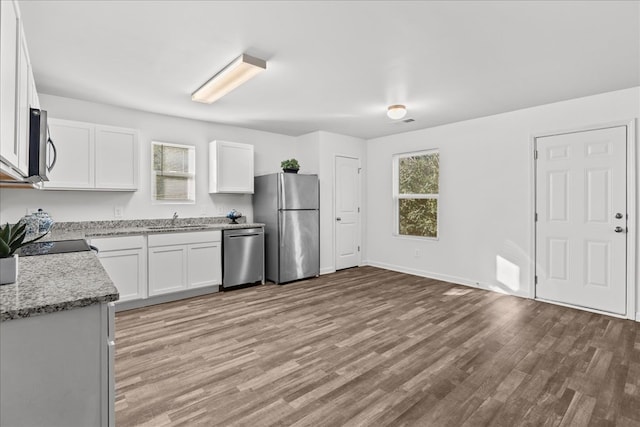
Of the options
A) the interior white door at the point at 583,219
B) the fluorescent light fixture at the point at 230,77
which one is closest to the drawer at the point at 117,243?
→ the fluorescent light fixture at the point at 230,77

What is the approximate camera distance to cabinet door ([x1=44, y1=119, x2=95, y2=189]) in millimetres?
3373

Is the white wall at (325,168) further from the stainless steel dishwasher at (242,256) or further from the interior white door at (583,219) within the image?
the interior white door at (583,219)

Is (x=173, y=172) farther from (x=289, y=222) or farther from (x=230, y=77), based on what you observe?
(x=230, y=77)

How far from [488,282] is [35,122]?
501 centimetres

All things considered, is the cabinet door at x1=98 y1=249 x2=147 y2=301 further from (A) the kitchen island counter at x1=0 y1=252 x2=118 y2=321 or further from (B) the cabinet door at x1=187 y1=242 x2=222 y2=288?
(A) the kitchen island counter at x1=0 y1=252 x2=118 y2=321

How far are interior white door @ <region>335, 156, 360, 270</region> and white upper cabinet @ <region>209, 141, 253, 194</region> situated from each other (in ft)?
5.25

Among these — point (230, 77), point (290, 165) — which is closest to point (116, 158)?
point (230, 77)

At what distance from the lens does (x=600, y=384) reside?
215cm

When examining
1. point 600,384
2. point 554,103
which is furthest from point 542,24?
point 600,384

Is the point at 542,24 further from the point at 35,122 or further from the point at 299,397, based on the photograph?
the point at 35,122

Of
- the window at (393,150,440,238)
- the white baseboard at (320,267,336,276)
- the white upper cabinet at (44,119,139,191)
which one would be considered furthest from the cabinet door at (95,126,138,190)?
the window at (393,150,440,238)

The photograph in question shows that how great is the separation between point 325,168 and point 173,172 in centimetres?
239

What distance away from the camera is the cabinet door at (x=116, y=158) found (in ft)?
12.0

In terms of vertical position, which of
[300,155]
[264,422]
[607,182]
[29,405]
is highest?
[300,155]
